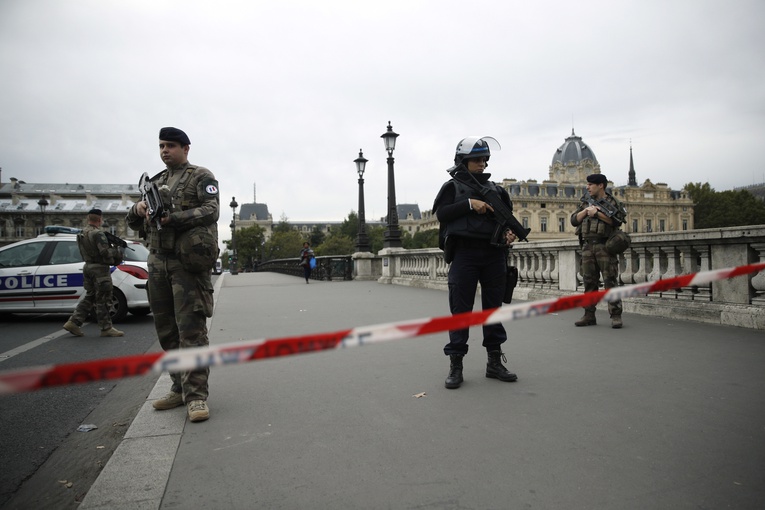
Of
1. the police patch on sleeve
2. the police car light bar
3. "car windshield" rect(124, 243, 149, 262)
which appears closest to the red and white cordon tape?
the police patch on sleeve

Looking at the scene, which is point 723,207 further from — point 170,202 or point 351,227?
point 170,202

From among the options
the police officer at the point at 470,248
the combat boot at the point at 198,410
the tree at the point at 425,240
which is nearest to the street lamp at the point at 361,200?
the police officer at the point at 470,248

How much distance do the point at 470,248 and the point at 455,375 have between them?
101 centimetres

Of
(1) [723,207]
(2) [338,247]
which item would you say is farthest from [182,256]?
(1) [723,207]

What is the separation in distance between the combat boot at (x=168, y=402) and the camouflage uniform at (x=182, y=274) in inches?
3.0

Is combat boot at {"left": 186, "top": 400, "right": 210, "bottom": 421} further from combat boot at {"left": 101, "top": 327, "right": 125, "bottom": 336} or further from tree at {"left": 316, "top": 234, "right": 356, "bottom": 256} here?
tree at {"left": 316, "top": 234, "right": 356, "bottom": 256}

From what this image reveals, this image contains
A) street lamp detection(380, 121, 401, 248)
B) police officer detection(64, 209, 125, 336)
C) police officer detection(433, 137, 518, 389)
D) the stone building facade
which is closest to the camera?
police officer detection(433, 137, 518, 389)

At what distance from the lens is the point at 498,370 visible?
13.7ft

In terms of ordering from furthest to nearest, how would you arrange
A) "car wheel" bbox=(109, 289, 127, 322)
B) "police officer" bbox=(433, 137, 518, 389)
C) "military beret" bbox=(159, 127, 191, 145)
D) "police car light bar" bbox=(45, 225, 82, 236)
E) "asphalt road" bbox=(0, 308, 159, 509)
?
"police car light bar" bbox=(45, 225, 82, 236) < "car wheel" bbox=(109, 289, 127, 322) < "police officer" bbox=(433, 137, 518, 389) < "military beret" bbox=(159, 127, 191, 145) < "asphalt road" bbox=(0, 308, 159, 509)

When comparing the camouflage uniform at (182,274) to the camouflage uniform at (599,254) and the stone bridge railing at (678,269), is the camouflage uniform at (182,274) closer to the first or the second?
the camouflage uniform at (599,254)

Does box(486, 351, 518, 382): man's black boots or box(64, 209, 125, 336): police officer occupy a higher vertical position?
box(64, 209, 125, 336): police officer

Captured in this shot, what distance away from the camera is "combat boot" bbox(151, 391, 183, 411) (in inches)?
141

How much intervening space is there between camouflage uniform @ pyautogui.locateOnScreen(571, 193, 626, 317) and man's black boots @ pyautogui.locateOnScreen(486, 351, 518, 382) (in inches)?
115

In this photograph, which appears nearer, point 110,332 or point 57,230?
point 110,332
